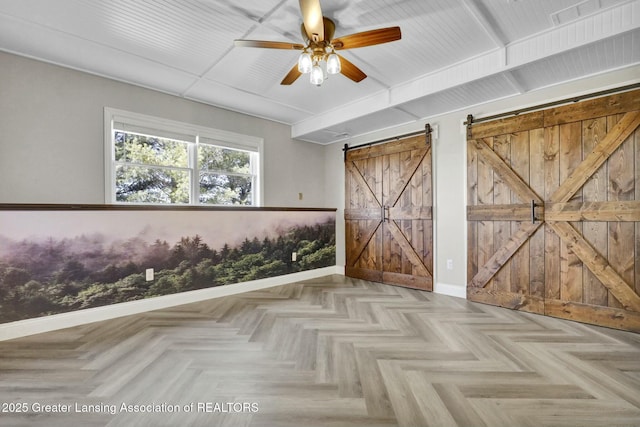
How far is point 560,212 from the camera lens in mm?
3285

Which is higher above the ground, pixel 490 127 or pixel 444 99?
pixel 444 99

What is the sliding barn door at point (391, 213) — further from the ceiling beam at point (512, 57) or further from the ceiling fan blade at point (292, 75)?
the ceiling fan blade at point (292, 75)

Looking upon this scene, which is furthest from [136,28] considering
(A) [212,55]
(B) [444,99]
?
(B) [444,99]

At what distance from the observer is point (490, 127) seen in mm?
3828

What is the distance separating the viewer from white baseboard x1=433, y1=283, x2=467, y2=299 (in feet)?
13.4

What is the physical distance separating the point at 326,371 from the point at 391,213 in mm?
3158

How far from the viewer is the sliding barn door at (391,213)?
4496 millimetres

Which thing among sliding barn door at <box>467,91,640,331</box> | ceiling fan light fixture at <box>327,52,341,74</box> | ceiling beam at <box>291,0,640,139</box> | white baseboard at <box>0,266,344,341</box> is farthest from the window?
sliding barn door at <box>467,91,640,331</box>

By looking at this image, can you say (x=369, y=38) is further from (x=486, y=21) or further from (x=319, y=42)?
(x=486, y=21)

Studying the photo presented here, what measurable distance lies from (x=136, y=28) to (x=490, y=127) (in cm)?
399

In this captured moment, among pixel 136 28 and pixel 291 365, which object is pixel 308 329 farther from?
pixel 136 28

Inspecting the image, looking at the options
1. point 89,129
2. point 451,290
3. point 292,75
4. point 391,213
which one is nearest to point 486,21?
point 292,75

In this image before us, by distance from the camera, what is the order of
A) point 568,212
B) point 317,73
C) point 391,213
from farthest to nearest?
point 391,213
point 568,212
point 317,73

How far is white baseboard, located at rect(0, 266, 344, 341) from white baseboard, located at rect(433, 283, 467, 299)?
2332mm
